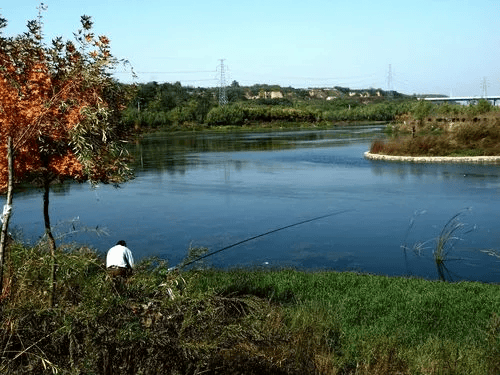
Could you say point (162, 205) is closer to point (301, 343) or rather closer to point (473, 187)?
point (473, 187)

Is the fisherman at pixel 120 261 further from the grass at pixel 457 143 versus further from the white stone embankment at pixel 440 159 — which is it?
the grass at pixel 457 143

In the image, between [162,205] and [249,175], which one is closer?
[162,205]

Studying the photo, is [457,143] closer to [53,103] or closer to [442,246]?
[442,246]

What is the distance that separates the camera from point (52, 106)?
766 cm

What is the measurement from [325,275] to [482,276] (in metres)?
4.38

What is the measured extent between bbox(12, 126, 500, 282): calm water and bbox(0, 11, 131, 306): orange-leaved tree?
1210mm

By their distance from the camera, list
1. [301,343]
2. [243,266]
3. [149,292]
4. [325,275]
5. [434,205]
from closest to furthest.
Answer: [149,292], [301,343], [325,275], [243,266], [434,205]

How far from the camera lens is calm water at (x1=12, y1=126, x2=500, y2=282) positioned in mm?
18109

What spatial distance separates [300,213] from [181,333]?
806 inches

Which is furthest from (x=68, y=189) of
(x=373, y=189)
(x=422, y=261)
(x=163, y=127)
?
(x=163, y=127)

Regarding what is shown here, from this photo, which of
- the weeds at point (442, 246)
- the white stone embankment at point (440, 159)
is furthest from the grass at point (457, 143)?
the weeds at point (442, 246)

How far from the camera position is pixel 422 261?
57.2 feet

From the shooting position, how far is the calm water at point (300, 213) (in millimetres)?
18109

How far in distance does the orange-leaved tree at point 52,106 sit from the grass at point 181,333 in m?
1.31
